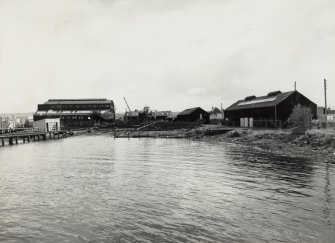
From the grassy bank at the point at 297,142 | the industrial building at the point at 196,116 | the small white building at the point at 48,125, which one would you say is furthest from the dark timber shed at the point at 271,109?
the small white building at the point at 48,125

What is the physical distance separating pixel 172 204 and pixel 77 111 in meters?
119

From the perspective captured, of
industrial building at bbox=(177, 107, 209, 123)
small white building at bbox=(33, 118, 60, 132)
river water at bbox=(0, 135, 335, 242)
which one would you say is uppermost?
industrial building at bbox=(177, 107, 209, 123)

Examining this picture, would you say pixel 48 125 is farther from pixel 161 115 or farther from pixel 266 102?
pixel 266 102

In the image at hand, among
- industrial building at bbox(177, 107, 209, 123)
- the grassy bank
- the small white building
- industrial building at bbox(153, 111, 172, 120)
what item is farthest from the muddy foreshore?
industrial building at bbox(153, 111, 172, 120)

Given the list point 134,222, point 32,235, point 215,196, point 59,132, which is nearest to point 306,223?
point 215,196

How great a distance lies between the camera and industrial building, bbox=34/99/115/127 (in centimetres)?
12244

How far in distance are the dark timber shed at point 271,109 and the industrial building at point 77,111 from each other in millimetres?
64838

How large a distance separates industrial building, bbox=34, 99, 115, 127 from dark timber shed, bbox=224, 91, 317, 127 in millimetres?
64838

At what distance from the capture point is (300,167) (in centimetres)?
2514

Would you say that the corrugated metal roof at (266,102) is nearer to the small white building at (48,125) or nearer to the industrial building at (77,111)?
the small white building at (48,125)

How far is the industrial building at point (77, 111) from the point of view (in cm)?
12244

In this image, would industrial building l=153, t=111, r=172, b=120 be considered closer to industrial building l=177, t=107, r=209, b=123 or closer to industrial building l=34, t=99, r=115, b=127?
industrial building l=34, t=99, r=115, b=127

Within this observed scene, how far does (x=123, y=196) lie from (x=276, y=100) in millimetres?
50417

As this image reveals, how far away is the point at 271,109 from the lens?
198 ft
